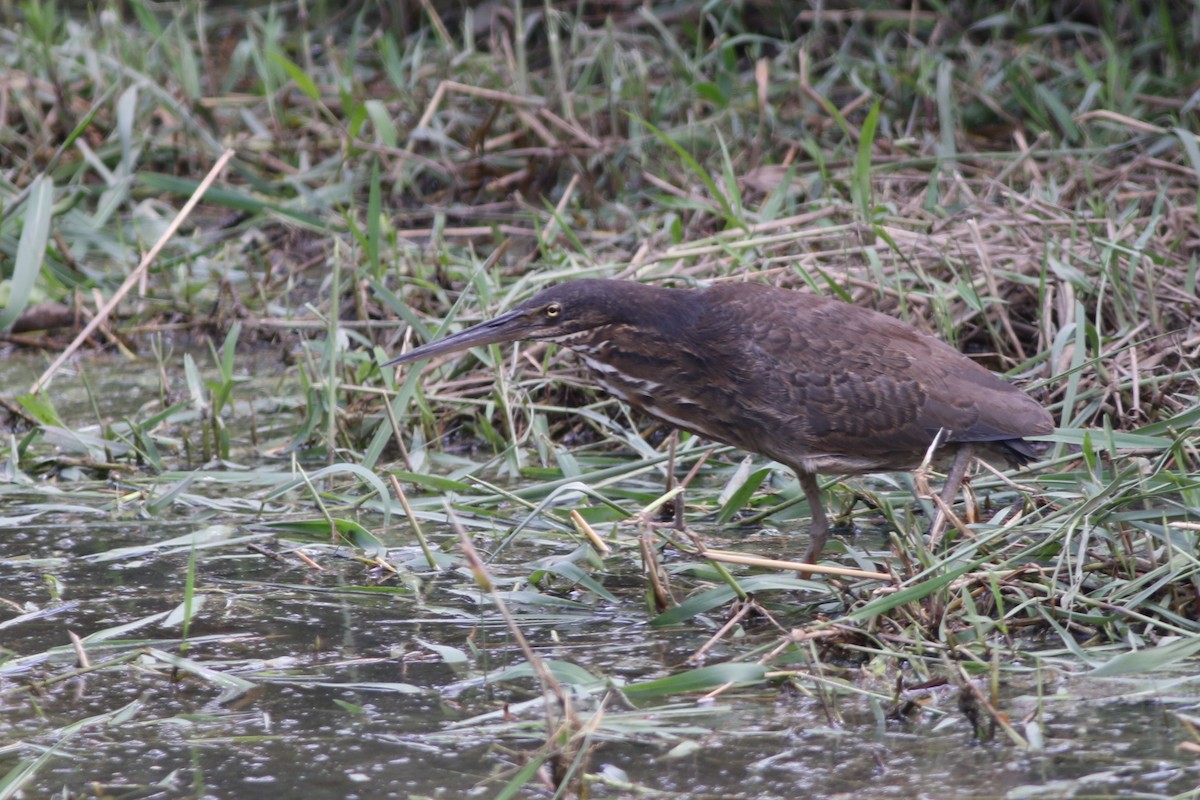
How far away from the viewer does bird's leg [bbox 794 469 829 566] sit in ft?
15.0

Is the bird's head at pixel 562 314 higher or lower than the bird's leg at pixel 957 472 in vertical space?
higher

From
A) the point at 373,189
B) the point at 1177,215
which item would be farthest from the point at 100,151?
the point at 1177,215

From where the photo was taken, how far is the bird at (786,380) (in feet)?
15.1

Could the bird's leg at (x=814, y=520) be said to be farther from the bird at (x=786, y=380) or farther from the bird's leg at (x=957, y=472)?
the bird's leg at (x=957, y=472)

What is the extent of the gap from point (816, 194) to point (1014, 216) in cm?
119

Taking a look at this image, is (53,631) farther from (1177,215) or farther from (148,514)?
(1177,215)

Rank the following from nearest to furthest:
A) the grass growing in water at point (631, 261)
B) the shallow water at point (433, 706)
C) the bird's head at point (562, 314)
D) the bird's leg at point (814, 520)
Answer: the shallow water at point (433, 706), the grass growing in water at point (631, 261), the bird's leg at point (814, 520), the bird's head at point (562, 314)

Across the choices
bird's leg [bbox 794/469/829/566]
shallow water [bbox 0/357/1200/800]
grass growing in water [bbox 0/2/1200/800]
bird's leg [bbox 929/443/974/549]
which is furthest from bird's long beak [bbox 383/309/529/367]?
bird's leg [bbox 929/443/974/549]

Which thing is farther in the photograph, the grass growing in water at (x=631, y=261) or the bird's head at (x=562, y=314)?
the bird's head at (x=562, y=314)

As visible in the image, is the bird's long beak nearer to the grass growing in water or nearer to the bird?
the bird

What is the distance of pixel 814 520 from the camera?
465cm

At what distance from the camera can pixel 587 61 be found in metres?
8.61

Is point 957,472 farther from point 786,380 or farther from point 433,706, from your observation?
point 433,706

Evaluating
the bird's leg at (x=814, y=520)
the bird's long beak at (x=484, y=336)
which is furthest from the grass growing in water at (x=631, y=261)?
the bird's long beak at (x=484, y=336)
